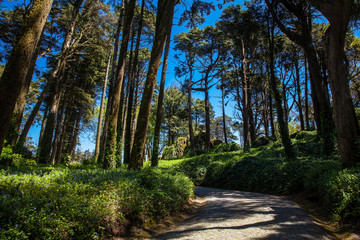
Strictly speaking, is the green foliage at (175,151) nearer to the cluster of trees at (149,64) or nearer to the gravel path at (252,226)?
the cluster of trees at (149,64)

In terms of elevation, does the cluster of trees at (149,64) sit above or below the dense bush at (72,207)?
above

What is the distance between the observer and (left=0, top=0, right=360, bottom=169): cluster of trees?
21.1 feet

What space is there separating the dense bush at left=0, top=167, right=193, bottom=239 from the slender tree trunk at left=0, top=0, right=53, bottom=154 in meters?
1.02

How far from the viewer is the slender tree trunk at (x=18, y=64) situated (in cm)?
315

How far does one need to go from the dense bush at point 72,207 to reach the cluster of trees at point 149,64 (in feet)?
3.95

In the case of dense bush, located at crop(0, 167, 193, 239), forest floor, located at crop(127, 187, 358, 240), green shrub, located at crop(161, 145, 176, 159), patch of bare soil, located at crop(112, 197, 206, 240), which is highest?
green shrub, located at crop(161, 145, 176, 159)

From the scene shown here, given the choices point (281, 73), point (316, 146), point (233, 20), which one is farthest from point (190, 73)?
point (316, 146)

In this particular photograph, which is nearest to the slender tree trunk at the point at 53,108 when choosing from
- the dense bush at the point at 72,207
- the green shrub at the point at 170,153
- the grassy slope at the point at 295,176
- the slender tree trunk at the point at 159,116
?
the slender tree trunk at the point at 159,116

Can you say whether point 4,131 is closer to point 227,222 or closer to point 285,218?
point 227,222

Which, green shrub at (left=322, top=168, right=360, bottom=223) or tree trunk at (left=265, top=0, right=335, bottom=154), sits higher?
tree trunk at (left=265, top=0, right=335, bottom=154)

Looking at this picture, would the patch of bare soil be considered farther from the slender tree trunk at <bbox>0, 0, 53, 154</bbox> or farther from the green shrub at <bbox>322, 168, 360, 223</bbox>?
the green shrub at <bbox>322, 168, 360, 223</bbox>

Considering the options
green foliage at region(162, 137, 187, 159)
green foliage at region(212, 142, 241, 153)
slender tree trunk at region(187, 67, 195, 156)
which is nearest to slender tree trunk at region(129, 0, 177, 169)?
slender tree trunk at region(187, 67, 195, 156)

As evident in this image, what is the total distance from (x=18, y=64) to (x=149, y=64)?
4.75 m

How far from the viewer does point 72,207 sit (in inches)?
117
